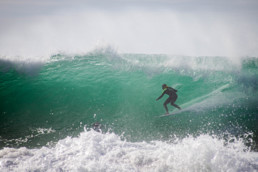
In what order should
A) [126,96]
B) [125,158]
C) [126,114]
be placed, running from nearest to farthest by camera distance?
[125,158], [126,114], [126,96]

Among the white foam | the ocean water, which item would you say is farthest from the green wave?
the white foam

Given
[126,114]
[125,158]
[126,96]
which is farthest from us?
[126,96]

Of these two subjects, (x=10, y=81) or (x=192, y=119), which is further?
(x=10, y=81)

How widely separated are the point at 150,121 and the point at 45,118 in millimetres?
3988

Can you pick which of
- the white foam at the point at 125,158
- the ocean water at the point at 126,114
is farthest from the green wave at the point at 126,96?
the white foam at the point at 125,158

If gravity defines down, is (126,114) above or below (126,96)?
below

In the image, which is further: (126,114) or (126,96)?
(126,96)

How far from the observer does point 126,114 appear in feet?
22.6

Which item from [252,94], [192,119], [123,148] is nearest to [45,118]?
[123,148]

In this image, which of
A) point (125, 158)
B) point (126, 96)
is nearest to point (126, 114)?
point (126, 96)

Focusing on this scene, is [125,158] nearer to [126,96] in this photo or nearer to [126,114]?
[126,114]

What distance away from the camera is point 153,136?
5.93 metres

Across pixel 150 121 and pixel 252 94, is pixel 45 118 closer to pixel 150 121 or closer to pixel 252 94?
pixel 150 121

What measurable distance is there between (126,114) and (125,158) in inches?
111
